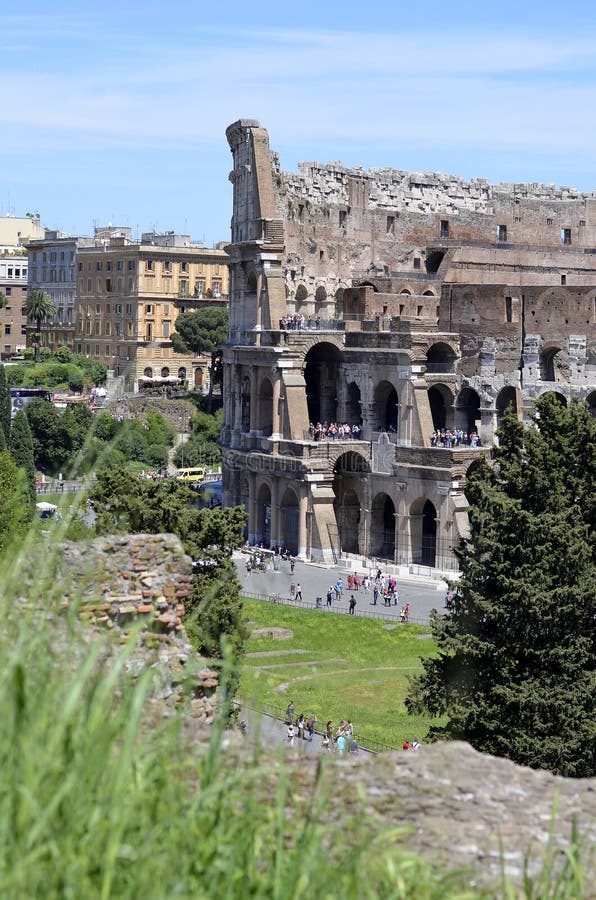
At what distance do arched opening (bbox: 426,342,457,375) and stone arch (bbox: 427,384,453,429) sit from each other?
83 cm

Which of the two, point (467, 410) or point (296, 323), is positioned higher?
point (296, 323)

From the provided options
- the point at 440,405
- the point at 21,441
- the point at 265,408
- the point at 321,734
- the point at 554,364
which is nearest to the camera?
the point at 321,734

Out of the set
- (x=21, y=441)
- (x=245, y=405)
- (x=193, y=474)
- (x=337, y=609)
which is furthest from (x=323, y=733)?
(x=193, y=474)

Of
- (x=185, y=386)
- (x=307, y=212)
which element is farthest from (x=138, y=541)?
(x=185, y=386)

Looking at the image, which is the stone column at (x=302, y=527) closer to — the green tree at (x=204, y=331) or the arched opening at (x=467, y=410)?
the arched opening at (x=467, y=410)

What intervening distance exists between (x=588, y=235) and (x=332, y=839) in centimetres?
7738

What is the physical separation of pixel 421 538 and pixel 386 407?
24.8ft

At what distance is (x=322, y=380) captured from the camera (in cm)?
7444

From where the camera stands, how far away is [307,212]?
76000 mm

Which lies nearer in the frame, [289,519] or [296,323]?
[289,519]

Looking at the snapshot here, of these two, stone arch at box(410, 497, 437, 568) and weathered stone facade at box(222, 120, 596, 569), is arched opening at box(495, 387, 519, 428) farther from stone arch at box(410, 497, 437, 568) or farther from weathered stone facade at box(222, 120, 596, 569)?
stone arch at box(410, 497, 437, 568)

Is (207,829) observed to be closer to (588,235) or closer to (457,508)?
(457,508)

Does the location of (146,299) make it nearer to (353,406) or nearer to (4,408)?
(4,408)

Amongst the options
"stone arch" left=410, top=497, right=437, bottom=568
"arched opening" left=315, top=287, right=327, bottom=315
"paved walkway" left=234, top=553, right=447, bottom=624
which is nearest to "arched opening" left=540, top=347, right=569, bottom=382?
"stone arch" left=410, top=497, right=437, bottom=568
